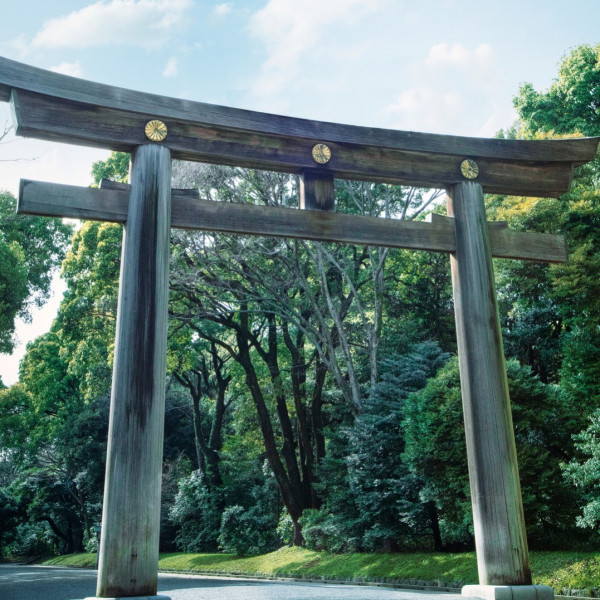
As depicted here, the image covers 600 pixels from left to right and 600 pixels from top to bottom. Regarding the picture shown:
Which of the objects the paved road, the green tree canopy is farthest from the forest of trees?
the paved road

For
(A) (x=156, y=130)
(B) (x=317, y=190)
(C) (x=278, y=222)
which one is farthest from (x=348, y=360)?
(A) (x=156, y=130)

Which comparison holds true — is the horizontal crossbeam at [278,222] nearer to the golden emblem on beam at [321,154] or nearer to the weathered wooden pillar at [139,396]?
the weathered wooden pillar at [139,396]

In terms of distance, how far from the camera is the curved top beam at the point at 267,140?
5715 millimetres

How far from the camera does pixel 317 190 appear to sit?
6602mm

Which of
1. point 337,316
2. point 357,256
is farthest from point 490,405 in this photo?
point 357,256

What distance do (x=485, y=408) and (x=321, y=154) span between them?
3.03 m

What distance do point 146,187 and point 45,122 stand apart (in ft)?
3.40

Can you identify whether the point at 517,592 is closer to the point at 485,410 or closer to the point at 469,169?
the point at 485,410

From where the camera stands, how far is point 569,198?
17578 mm

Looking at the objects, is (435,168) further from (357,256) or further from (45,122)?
(357,256)

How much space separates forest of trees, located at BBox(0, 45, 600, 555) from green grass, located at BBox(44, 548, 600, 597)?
0.66 meters

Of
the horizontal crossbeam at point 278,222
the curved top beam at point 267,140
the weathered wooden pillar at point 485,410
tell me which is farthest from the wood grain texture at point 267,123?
the horizontal crossbeam at point 278,222

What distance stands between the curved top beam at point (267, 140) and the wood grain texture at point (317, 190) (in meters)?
0.10

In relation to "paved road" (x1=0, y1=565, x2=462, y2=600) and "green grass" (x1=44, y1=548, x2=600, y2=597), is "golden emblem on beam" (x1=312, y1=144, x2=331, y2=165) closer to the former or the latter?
"paved road" (x1=0, y1=565, x2=462, y2=600)
